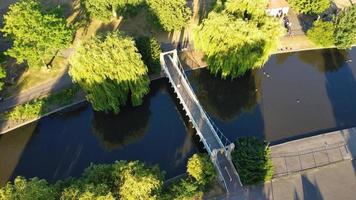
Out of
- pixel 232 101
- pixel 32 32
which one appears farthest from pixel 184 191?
pixel 32 32

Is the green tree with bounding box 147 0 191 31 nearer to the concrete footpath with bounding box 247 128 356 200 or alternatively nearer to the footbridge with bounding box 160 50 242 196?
the footbridge with bounding box 160 50 242 196

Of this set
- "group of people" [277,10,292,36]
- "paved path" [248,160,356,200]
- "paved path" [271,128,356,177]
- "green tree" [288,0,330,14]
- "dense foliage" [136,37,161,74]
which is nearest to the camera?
"paved path" [248,160,356,200]

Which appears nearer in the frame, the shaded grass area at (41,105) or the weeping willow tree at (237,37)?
the shaded grass area at (41,105)

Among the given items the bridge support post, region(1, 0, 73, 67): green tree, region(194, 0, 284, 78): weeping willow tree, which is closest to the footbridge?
the bridge support post

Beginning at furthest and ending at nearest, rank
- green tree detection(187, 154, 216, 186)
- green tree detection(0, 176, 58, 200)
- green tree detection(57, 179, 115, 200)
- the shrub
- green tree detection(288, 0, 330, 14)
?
green tree detection(288, 0, 330, 14) → green tree detection(187, 154, 216, 186) → the shrub → green tree detection(0, 176, 58, 200) → green tree detection(57, 179, 115, 200)

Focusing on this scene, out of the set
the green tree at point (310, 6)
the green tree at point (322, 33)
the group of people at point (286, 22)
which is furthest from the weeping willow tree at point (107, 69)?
the green tree at point (310, 6)

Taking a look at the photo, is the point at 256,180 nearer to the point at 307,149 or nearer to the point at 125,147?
the point at 307,149

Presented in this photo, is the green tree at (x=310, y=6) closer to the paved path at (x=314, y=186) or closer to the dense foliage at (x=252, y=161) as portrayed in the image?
the paved path at (x=314, y=186)
